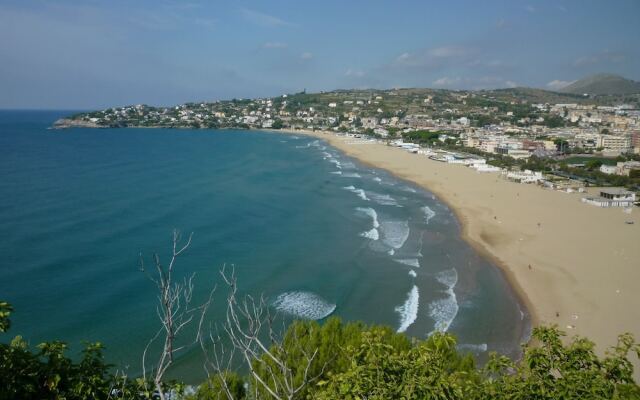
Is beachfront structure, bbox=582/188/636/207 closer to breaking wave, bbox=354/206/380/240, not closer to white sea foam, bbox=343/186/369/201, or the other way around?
white sea foam, bbox=343/186/369/201

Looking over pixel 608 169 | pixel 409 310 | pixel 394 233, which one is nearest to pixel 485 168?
pixel 608 169

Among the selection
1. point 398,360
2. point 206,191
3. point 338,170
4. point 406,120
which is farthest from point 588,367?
point 406,120

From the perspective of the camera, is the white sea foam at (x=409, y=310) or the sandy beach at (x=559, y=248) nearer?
the white sea foam at (x=409, y=310)

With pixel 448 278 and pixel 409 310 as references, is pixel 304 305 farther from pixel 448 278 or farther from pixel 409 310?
pixel 448 278

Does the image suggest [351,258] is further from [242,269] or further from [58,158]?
[58,158]

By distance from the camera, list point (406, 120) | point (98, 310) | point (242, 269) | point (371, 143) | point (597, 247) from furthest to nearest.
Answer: point (406, 120) < point (371, 143) < point (597, 247) < point (242, 269) < point (98, 310)

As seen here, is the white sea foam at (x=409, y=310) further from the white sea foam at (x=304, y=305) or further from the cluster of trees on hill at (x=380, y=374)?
the cluster of trees on hill at (x=380, y=374)

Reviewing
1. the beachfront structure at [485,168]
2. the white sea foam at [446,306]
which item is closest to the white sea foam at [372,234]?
the white sea foam at [446,306]
